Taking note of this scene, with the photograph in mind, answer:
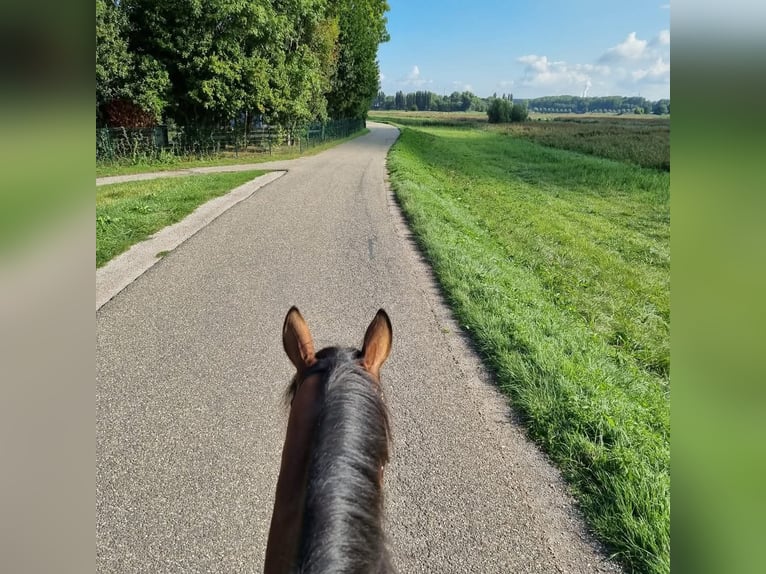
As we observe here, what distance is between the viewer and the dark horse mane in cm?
101

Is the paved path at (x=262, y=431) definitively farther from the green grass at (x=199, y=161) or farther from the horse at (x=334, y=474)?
the green grass at (x=199, y=161)

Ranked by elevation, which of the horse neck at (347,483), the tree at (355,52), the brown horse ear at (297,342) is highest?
the tree at (355,52)

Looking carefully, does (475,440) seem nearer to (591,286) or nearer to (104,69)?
(591,286)

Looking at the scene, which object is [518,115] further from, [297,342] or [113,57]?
[297,342]

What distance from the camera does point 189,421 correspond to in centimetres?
329

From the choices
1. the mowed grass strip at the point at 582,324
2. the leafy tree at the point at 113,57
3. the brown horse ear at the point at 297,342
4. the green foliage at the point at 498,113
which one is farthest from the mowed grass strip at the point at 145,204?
the green foliage at the point at 498,113

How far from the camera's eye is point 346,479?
1112 mm

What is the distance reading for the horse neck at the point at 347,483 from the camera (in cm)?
101

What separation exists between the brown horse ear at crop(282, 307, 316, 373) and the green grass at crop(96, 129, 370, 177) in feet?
44.6

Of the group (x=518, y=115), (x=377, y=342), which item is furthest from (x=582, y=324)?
(x=518, y=115)

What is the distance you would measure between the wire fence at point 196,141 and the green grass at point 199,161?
0.78ft

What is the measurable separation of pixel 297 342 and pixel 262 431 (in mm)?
1765
